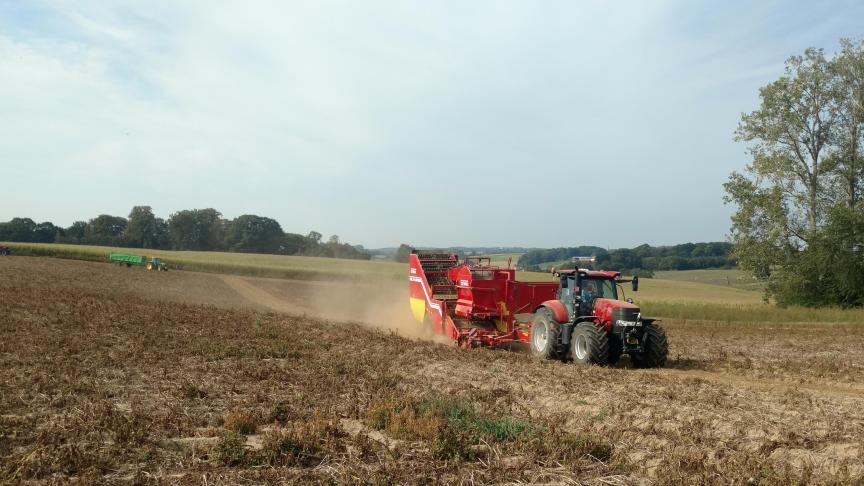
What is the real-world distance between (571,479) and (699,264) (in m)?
73.9

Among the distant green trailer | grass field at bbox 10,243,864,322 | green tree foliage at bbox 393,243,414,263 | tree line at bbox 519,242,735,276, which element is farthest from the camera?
tree line at bbox 519,242,735,276

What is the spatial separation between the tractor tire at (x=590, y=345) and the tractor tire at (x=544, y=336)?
1.61ft

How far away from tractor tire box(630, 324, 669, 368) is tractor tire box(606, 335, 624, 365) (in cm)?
33

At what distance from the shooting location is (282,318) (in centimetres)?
2133

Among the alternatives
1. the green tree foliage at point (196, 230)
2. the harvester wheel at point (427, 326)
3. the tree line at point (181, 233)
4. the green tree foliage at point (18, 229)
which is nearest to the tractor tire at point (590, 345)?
the harvester wheel at point (427, 326)

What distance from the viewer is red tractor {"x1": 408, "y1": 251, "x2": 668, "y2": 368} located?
12539 mm

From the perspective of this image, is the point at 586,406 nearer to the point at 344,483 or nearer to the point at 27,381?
the point at 344,483

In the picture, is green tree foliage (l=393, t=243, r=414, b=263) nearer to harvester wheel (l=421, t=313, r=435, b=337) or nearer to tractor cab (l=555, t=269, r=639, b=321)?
harvester wheel (l=421, t=313, r=435, b=337)

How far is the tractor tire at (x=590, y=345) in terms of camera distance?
39.8 feet

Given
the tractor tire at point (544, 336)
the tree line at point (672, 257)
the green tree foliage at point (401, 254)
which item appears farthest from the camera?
the tree line at point (672, 257)

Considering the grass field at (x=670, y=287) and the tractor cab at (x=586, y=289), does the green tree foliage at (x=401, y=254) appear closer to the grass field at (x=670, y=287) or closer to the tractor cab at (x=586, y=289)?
the grass field at (x=670, y=287)

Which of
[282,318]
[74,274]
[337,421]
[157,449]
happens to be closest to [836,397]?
[337,421]

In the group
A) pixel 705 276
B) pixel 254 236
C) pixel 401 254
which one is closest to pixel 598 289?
pixel 401 254

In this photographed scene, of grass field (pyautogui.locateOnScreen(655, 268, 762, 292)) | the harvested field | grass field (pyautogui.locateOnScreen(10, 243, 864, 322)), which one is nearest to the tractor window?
the harvested field
